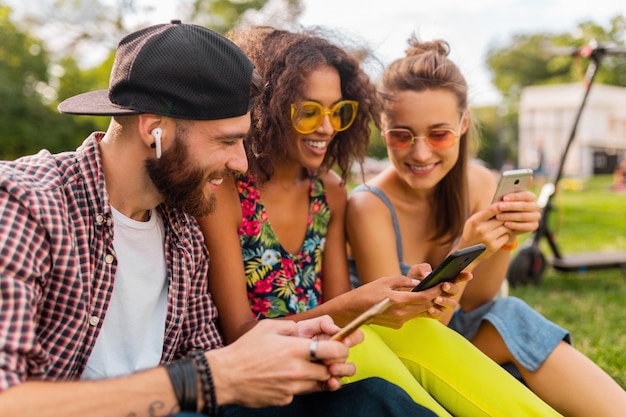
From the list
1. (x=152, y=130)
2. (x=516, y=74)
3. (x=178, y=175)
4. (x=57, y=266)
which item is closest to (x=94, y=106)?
(x=152, y=130)

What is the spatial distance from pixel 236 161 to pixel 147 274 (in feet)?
1.71

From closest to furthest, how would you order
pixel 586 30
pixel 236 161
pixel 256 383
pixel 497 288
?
pixel 256 383, pixel 236 161, pixel 497 288, pixel 586 30

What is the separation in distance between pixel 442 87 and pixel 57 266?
83.3 inches

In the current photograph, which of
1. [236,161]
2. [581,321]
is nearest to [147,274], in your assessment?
[236,161]

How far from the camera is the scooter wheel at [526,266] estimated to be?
6.57 m

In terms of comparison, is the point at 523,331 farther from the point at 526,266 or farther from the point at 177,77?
the point at 526,266

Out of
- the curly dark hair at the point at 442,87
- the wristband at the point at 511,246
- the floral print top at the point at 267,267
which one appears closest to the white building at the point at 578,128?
the curly dark hair at the point at 442,87

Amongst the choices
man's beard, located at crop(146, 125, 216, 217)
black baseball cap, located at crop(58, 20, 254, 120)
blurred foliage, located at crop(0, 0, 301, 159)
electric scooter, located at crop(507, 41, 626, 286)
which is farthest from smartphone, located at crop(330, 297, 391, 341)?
blurred foliage, located at crop(0, 0, 301, 159)

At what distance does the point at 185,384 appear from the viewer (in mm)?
1713

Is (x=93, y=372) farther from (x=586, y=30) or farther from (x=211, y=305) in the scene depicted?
(x=586, y=30)

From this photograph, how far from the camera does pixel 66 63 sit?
21.0 metres

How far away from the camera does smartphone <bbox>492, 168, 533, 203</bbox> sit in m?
2.79

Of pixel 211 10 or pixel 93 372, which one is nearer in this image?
pixel 93 372

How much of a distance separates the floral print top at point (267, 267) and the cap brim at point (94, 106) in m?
0.79
